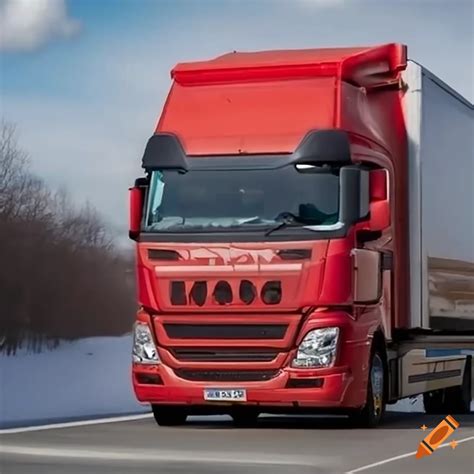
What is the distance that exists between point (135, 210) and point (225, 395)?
2.31m

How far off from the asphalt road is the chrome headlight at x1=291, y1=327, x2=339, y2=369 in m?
0.79

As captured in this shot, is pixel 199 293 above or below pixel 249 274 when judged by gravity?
below

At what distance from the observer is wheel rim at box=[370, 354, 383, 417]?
16.9m

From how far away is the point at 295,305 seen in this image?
15.8m

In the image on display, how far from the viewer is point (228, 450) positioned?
46.0ft

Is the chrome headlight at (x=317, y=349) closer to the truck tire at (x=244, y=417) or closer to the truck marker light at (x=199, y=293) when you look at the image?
the truck marker light at (x=199, y=293)

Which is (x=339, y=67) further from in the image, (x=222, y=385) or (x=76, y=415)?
(x=76, y=415)

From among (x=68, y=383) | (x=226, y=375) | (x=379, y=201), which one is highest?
(x=379, y=201)

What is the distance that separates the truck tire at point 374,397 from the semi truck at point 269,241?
30 mm

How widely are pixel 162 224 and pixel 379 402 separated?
3.35 m

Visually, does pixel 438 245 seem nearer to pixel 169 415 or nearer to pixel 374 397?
pixel 374 397

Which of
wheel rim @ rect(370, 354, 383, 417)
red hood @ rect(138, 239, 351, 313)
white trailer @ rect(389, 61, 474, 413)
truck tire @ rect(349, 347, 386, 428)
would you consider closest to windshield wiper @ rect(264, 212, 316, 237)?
red hood @ rect(138, 239, 351, 313)

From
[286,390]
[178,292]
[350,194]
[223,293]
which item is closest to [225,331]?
[223,293]

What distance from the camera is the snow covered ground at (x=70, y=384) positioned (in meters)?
22.2
